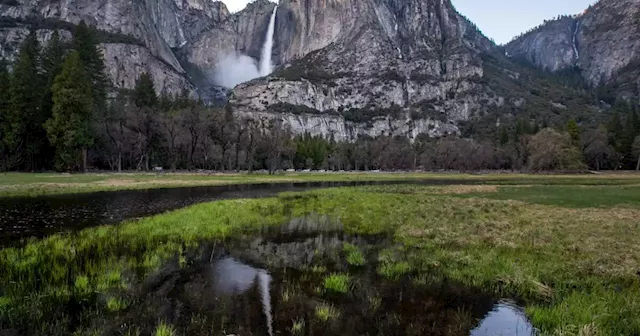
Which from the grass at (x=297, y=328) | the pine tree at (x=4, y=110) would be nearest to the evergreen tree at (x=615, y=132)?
the grass at (x=297, y=328)

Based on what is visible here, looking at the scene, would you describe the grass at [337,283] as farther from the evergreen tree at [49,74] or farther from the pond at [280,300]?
the evergreen tree at [49,74]

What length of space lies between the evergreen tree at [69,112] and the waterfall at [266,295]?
2717 inches

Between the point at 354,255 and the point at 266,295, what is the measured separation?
5290 millimetres

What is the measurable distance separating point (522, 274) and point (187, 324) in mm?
10720

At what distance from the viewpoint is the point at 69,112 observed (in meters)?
66.6

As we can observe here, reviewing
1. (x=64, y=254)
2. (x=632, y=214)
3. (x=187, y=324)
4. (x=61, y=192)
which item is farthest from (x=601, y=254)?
(x=61, y=192)

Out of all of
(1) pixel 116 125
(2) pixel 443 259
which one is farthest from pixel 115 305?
(1) pixel 116 125

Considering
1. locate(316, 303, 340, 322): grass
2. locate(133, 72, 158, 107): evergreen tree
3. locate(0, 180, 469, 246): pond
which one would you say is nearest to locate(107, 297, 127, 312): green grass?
locate(316, 303, 340, 322): grass

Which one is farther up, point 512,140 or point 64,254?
point 512,140

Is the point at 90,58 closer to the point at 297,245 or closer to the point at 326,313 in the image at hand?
the point at 297,245

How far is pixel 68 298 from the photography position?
31.2 ft

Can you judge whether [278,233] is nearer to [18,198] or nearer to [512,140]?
[18,198]

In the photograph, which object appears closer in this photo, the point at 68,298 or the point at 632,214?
the point at 68,298

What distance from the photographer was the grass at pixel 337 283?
11.0 m
